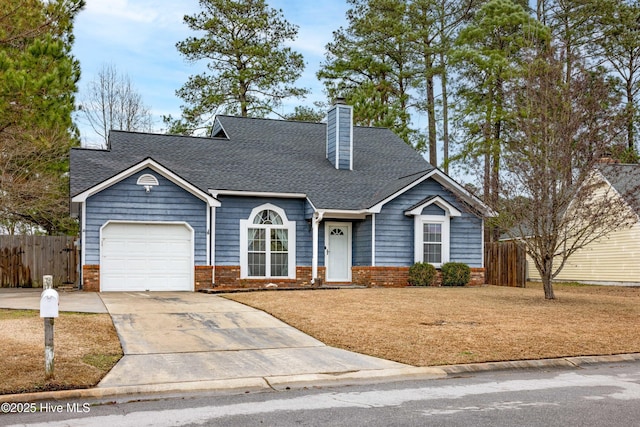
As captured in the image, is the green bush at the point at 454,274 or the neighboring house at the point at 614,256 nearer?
the green bush at the point at 454,274

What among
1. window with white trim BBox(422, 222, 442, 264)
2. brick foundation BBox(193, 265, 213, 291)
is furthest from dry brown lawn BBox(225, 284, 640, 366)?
window with white trim BBox(422, 222, 442, 264)

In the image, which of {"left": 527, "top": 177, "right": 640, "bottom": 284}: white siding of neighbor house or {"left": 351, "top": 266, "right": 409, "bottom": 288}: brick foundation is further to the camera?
{"left": 527, "top": 177, "right": 640, "bottom": 284}: white siding of neighbor house

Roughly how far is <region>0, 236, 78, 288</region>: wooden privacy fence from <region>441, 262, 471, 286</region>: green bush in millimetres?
12759

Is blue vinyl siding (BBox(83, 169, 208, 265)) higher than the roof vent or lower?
lower

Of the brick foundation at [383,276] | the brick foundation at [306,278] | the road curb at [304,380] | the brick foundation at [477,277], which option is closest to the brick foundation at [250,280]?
the brick foundation at [306,278]

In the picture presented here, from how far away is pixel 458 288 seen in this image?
74.0ft

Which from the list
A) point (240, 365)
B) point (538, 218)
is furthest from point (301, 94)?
point (240, 365)

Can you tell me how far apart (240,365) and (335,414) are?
273cm

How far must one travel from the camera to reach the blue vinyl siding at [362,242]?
75.6 ft

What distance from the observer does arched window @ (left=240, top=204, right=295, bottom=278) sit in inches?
883

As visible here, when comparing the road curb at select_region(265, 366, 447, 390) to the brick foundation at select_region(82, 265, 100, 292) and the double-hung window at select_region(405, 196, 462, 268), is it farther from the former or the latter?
the double-hung window at select_region(405, 196, 462, 268)

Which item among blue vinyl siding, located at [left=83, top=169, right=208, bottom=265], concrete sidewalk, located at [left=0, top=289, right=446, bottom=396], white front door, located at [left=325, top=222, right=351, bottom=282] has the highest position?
blue vinyl siding, located at [left=83, top=169, right=208, bottom=265]

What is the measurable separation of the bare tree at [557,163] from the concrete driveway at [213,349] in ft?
25.6

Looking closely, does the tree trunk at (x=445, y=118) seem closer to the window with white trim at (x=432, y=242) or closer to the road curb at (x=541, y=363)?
the window with white trim at (x=432, y=242)
